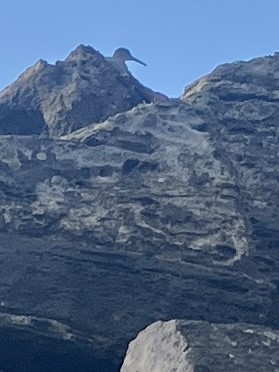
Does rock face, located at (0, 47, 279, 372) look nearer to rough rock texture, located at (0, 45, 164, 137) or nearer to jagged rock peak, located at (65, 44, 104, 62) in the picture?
rough rock texture, located at (0, 45, 164, 137)

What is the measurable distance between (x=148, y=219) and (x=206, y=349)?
15.9 ft

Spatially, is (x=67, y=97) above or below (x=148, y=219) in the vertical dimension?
above

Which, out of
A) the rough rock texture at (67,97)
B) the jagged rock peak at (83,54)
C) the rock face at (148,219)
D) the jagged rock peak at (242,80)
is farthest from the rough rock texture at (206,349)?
the jagged rock peak at (83,54)

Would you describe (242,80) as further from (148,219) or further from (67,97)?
(148,219)

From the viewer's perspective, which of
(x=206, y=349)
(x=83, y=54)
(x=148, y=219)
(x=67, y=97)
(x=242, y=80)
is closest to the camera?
(x=206, y=349)

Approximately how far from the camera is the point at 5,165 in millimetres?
15719

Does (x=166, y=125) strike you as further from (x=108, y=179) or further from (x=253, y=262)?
(x=253, y=262)

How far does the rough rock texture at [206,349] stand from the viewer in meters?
9.70

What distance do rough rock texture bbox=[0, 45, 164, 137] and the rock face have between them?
4.09 ft

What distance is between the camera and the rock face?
13141 mm

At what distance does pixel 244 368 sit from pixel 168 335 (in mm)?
1221

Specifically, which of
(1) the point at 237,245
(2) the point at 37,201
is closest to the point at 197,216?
(1) the point at 237,245

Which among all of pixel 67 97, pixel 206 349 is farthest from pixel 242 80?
pixel 206 349

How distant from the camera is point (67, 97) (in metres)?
19.2
